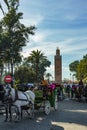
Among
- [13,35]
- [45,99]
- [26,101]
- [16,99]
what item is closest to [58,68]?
[13,35]

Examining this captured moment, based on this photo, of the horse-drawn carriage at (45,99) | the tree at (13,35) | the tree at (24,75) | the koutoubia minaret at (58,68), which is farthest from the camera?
the koutoubia minaret at (58,68)

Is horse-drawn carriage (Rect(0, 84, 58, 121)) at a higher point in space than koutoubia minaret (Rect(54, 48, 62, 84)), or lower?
lower

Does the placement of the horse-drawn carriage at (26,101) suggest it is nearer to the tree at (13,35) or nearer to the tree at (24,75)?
the tree at (13,35)

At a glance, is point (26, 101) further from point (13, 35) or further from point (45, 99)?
point (13, 35)

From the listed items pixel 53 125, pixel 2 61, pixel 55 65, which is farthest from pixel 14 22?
pixel 55 65

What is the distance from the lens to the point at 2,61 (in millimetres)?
61844

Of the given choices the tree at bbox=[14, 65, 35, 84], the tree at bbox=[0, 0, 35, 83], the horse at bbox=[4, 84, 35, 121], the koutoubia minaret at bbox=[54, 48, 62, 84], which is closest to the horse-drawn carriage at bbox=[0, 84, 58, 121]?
the horse at bbox=[4, 84, 35, 121]

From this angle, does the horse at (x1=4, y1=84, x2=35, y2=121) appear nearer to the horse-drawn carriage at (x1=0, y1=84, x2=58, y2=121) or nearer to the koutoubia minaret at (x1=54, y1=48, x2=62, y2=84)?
the horse-drawn carriage at (x1=0, y1=84, x2=58, y2=121)

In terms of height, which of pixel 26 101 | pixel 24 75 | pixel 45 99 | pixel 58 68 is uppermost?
pixel 58 68

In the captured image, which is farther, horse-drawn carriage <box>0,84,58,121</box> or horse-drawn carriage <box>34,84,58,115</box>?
horse-drawn carriage <box>34,84,58,115</box>

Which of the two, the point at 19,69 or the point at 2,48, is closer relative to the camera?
the point at 2,48

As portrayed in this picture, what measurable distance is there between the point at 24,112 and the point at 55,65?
112 meters

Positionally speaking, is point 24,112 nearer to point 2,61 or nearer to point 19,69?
point 2,61

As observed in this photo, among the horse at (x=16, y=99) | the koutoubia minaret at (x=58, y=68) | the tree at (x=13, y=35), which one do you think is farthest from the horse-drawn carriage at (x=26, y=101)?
the koutoubia minaret at (x=58, y=68)
